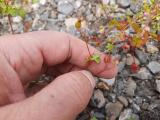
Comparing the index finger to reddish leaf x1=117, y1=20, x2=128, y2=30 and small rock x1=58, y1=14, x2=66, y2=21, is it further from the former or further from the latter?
small rock x1=58, y1=14, x2=66, y2=21

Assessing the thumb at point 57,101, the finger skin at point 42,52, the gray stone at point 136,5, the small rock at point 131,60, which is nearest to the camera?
the thumb at point 57,101

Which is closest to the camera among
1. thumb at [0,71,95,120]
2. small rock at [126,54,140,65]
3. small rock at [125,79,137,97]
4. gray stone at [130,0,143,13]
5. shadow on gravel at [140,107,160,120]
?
thumb at [0,71,95,120]

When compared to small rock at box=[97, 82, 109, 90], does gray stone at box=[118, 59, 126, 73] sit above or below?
above

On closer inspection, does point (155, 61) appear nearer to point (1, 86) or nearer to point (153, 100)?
point (153, 100)

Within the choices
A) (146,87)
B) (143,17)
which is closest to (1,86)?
(146,87)

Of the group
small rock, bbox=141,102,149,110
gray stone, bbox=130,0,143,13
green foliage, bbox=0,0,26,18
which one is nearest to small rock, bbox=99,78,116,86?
small rock, bbox=141,102,149,110

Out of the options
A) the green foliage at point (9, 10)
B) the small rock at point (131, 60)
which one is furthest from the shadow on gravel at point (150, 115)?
the green foliage at point (9, 10)

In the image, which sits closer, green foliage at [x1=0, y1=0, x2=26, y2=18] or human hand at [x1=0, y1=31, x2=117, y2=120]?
human hand at [x1=0, y1=31, x2=117, y2=120]

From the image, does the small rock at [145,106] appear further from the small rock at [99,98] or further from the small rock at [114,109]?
the small rock at [99,98]
